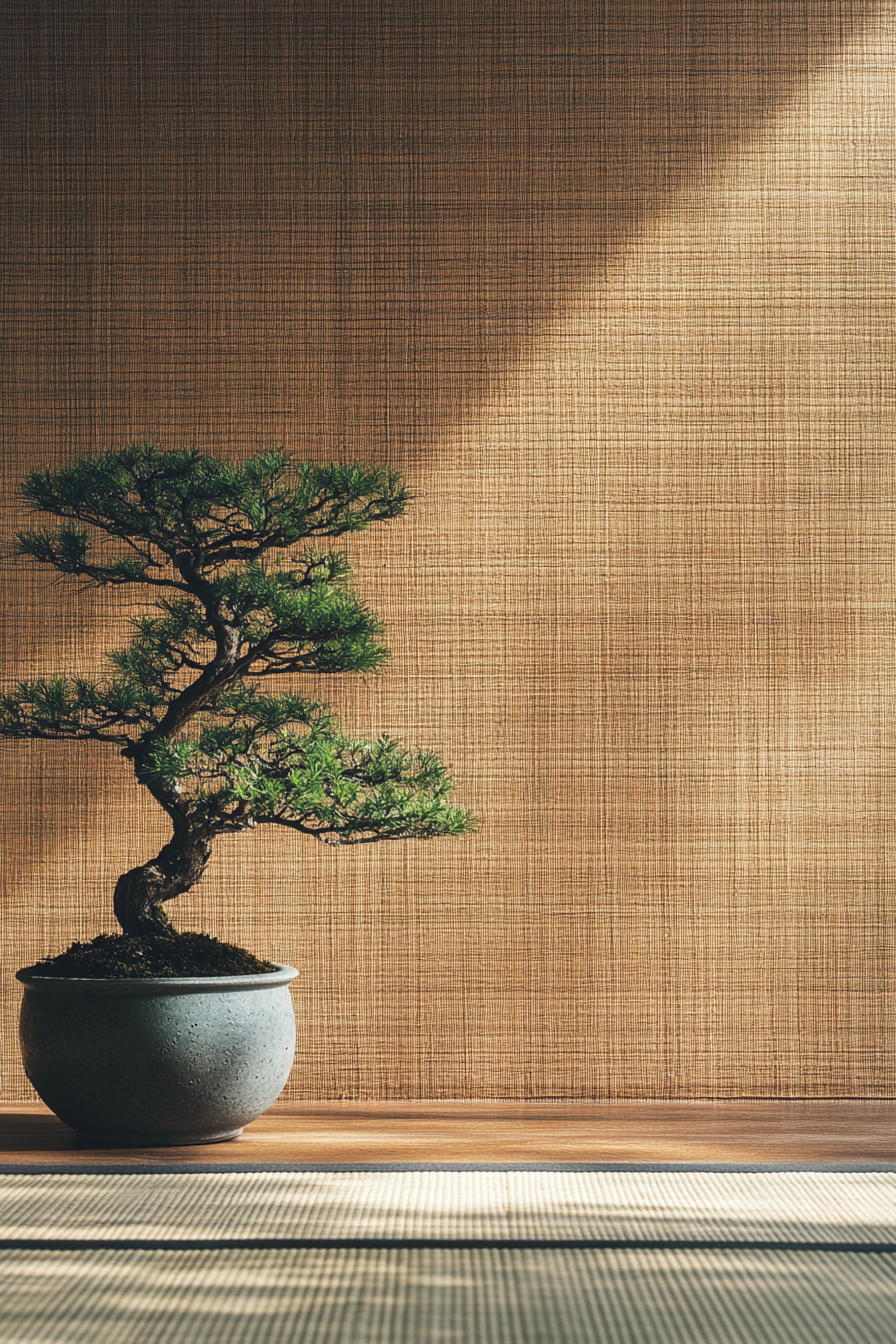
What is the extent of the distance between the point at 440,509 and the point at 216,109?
81 cm

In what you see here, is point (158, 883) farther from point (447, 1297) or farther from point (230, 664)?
point (447, 1297)

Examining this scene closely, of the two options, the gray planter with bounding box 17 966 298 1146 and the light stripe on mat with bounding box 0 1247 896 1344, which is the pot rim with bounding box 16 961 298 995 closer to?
the gray planter with bounding box 17 966 298 1146

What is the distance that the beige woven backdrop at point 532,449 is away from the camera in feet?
7.03

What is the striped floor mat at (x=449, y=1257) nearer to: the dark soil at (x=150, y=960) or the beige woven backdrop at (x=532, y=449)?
the dark soil at (x=150, y=960)

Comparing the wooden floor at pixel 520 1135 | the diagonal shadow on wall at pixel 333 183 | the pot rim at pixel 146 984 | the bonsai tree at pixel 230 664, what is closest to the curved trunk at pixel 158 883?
the bonsai tree at pixel 230 664

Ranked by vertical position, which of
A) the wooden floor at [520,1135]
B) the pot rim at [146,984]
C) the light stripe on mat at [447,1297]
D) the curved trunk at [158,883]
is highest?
the curved trunk at [158,883]

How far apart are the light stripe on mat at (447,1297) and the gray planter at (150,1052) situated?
41 cm

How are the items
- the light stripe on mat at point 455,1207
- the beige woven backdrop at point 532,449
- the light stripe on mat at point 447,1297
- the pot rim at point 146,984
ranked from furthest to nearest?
the beige woven backdrop at point 532,449
the pot rim at point 146,984
the light stripe on mat at point 455,1207
the light stripe on mat at point 447,1297

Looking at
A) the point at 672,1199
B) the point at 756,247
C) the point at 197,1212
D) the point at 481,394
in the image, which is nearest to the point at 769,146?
the point at 756,247

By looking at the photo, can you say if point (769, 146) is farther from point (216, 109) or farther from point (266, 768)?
point (266, 768)

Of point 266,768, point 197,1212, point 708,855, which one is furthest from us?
point 708,855

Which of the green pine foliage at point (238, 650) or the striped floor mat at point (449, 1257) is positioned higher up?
the green pine foliage at point (238, 650)

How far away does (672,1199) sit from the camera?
1.45 metres

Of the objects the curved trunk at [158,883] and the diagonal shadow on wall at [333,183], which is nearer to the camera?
the curved trunk at [158,883]
